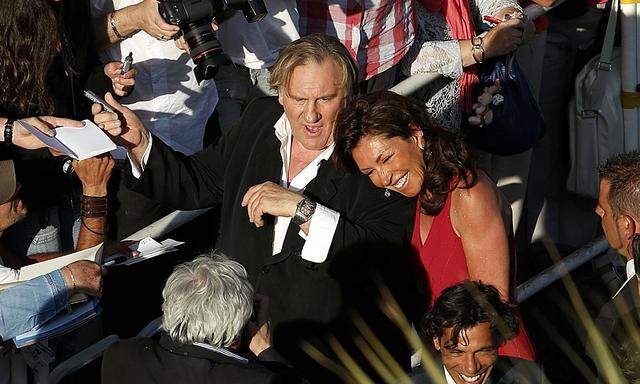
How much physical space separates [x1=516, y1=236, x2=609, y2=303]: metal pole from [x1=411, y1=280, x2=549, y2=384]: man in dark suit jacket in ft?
4.19

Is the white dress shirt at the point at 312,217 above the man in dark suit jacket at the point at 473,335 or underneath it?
above

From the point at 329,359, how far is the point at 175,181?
805 mm

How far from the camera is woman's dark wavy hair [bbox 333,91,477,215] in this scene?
3643 mm

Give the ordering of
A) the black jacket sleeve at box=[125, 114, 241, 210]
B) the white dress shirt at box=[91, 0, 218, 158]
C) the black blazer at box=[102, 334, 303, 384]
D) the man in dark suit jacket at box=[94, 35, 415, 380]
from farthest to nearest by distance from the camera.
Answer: the white dress shirt at box=[91, 0, 218, 158]
the black jacket sleeve at box=[125, 114, 241, 210]
the man in dark suit jacket at box=[94, 35, 415, 380]
the black blazer at box=[102, 334, 303, 384]

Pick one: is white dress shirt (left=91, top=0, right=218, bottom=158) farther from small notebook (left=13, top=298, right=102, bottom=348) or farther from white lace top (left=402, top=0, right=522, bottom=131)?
small notebook (left=13, top=298, right=102, bottom=348)

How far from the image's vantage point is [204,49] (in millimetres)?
4086

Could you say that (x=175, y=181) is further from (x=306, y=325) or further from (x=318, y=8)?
(x=318, y=8)

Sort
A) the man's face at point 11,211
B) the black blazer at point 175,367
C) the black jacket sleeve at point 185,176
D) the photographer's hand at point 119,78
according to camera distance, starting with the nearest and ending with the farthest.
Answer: the black blazer at point 175,367 < the man's face at point 11,211 < the black jacket sleeve at point 185,176 < the photographer's hand at point 119,78

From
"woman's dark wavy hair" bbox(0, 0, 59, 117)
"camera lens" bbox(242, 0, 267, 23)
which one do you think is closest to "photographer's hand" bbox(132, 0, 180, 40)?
"camera lens" bbox(242, 0, 267, 23)

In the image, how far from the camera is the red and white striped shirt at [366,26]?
15.7 ft

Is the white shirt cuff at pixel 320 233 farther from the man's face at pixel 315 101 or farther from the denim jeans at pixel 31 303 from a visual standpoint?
the denim jeans at pixel 31 303

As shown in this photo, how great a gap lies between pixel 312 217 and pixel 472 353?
25.7 inches

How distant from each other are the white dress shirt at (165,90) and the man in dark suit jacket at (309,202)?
612 mm

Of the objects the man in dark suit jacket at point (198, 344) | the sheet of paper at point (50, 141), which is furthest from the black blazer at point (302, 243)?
the man in dark suit jacket at point (198, 344)
